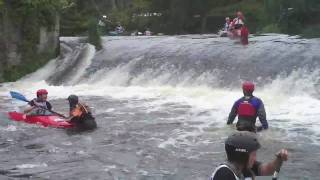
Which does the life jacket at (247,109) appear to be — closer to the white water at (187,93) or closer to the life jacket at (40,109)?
the white water at (187,93)

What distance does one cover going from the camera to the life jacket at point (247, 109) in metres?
9.79

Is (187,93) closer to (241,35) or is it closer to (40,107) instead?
(241,35)

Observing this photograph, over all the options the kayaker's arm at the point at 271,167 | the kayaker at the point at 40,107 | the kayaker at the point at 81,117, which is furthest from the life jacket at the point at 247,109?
the kayaker's arm at the point at 271,167

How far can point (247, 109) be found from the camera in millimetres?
9789

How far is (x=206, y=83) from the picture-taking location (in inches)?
717

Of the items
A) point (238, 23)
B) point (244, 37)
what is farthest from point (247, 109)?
point (238, 23)

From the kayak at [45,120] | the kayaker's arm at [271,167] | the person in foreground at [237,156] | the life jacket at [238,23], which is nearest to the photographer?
the person in foreground at [237,156]

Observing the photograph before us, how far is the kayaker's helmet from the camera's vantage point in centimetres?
400

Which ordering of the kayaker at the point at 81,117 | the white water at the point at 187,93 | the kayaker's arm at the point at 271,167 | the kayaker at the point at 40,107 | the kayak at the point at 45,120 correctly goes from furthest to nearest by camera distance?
the kayaker at the point at 40,107 < the kayak at the point at 45,120 < the kayaker at the point at 81,117 < the white water at the point at 187,93 < the kayaker's arm at the point at 271,167

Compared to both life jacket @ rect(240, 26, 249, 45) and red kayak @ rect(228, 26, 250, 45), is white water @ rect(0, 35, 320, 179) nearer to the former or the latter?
red kayak @ rect(228, 26, 250, 45)

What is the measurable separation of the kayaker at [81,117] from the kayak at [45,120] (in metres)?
0.19

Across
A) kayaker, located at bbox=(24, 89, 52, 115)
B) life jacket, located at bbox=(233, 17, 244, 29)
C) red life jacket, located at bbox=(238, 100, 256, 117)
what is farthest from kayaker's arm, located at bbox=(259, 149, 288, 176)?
life jacket, located at bbox=(233, 17, 244, 29)

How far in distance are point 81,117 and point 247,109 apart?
3.97m

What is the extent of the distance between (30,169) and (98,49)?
15459mm
